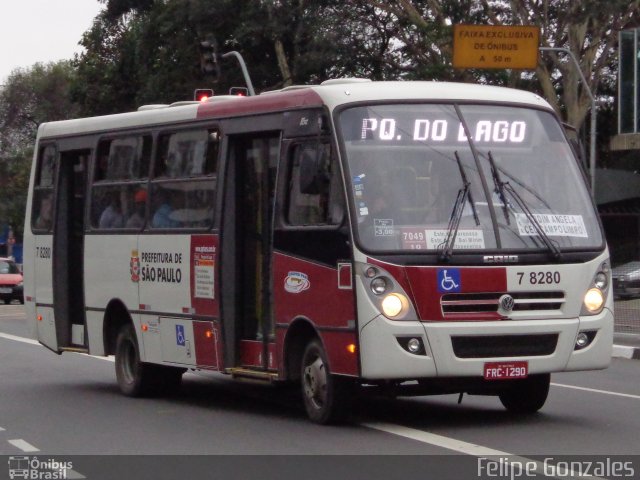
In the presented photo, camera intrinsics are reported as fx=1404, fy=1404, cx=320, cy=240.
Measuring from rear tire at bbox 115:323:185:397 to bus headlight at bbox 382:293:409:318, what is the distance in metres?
4.57

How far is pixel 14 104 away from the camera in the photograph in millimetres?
87875

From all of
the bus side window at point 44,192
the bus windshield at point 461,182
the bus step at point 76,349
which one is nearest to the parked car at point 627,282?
the bus side window at point 44,192

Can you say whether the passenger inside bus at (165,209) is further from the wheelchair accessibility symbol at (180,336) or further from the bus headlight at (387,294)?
the bus headlight at (387,294)

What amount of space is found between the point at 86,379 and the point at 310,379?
21.2ft

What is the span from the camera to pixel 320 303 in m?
11.0

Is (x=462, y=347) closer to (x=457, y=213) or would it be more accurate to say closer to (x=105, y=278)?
(x=457, y=213)

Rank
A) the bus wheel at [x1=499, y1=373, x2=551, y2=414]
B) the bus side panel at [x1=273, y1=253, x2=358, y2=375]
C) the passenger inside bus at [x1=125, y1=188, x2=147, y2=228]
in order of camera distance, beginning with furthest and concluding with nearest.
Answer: the passenger inside bus at [x1=125, y1=188, x2=147, y2=228], the bus wheel at [x1=499, y1=373, x2=551, y2=414], the bus side panel at [x1=273, y1=253, x2=358, y2=375]

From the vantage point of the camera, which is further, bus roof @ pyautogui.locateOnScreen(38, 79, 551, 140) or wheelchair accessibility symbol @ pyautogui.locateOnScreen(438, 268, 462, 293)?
bus roof @ pyautogui.locateOnScreen(38, 79, 551, 140)

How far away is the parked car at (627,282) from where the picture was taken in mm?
35656

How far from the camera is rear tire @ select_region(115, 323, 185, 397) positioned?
1454 cm

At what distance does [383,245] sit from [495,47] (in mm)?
20826

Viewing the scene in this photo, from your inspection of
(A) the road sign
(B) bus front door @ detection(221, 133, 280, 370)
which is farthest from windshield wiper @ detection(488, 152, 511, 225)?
(A) the road sign

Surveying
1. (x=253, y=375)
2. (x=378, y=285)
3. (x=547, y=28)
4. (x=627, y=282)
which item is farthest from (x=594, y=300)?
(x=547, y=28)

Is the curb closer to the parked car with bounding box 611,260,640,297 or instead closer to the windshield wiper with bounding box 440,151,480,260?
the windshield wiper with bounding box 440,151,480,260
